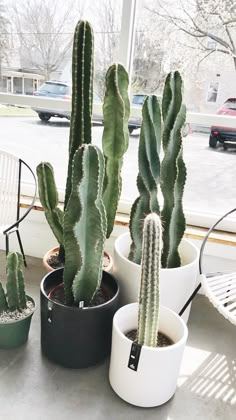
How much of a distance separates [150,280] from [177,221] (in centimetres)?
44

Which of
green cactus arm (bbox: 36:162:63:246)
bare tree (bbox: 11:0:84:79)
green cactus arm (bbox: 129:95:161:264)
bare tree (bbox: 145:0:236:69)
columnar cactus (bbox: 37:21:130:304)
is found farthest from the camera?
bare tree (bbox: 11:0:84:79)

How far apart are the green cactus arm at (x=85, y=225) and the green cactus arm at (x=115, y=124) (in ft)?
0.86

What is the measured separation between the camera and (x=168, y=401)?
1.32 metres

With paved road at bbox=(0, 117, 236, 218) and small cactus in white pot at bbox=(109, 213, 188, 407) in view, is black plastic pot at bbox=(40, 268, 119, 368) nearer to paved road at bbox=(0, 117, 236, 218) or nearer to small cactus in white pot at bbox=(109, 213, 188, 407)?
small cactus in white pot at bbox=(109, 213, 188, 407)

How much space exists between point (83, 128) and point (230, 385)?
116 centimetres

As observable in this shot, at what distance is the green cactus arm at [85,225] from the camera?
3.91 feet

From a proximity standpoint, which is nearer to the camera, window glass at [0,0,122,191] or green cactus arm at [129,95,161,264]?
green cactus arm at [129,95,161,264]

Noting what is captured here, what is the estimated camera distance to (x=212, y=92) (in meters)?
1.84

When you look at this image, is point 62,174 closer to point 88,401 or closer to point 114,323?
point 114,323

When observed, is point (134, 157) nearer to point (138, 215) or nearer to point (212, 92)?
point (212, 92)

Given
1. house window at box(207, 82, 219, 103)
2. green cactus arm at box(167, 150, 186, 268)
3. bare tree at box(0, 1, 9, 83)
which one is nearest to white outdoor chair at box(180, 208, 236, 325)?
green cactus arm at box(167, 150, 186, 268)

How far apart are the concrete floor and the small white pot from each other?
0.18 feet

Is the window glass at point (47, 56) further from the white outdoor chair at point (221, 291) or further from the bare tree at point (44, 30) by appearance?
the white outdoor chair at point (221, 291)

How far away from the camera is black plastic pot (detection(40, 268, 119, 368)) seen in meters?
1.31
